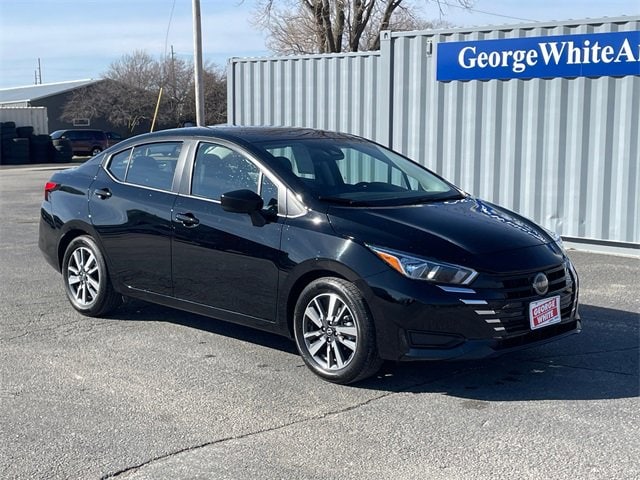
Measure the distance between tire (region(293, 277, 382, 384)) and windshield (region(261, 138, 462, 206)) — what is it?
2.39ft

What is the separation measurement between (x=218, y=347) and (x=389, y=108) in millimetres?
6942

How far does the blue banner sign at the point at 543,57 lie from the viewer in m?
10.2

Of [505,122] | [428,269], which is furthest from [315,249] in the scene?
[505,122]

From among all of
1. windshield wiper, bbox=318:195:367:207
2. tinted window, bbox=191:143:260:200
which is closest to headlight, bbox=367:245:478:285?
windshield wiper, bbox=318:195:367:207

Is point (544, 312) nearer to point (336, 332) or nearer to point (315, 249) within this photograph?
point (336, 332)

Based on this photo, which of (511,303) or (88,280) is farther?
(88,280)

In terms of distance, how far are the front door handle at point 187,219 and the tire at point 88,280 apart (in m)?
1.09

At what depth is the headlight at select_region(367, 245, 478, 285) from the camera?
203 inches

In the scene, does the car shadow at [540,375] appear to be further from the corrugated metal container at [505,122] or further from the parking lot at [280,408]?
the corrugated metal container at [505,122]

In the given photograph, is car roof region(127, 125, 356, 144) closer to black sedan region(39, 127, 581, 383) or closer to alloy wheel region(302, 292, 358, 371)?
black sedan region(39, 127, 581, 383)

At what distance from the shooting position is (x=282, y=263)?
5.71m

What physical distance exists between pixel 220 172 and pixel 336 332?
5.51 ft

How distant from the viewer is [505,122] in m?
11.4

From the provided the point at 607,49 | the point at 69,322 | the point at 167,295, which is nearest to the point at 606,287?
the point at 607,49
